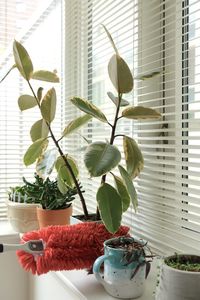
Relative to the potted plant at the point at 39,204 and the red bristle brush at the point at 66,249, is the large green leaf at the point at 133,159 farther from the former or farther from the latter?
the potted plant at the point at 39,204

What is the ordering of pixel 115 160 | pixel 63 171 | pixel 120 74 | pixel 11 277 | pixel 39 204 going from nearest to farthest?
pixel 115 160, pixel 120 74, pixel 63 171, pixel 39 204, pixel 11 277

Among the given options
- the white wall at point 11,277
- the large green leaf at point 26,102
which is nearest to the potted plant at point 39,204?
the white wall at point 11,277

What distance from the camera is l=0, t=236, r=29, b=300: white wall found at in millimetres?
1621

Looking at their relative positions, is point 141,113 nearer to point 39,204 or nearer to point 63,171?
point 63,171

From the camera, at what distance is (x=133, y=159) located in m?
1.01

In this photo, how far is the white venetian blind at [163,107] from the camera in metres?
1.05

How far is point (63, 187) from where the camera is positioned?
129cm

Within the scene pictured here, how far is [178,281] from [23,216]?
1.00 m

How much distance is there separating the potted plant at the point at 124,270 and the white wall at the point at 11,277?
2.74 ft

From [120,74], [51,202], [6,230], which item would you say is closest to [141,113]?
[120,74]

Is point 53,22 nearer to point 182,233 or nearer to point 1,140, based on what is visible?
point 1,140

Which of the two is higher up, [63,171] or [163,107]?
[163,107]

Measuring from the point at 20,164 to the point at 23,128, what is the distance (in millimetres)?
183

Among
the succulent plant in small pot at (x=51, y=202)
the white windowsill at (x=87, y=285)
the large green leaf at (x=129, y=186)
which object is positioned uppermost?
the large green leaf at (x=129, y=186)
